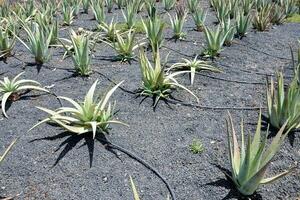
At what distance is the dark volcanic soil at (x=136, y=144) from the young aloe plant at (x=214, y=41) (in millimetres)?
219

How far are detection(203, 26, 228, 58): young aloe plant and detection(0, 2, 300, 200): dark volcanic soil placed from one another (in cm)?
22

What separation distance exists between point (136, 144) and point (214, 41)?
229 centimetres

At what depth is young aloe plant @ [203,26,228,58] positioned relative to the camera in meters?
4.85

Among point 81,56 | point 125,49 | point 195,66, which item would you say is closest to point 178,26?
point 125,49

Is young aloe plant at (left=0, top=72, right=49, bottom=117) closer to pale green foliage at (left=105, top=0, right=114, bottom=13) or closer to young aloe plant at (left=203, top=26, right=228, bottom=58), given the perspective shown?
young aloe plant at (left=203, top=26, right=228, bottom=58)

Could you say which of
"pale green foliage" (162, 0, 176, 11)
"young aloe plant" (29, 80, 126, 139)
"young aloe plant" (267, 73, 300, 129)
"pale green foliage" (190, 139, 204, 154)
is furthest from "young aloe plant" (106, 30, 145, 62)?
"pale green foliage" (162, 0, 176, 11)

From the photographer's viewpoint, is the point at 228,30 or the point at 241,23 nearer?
the point at 228,30

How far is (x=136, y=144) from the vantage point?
320 centimetres

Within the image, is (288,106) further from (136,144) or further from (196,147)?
(136,144)

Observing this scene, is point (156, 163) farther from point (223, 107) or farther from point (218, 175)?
point (223, 107)

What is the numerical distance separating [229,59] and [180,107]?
1571 millimetres

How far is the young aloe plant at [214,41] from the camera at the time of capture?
191 inches

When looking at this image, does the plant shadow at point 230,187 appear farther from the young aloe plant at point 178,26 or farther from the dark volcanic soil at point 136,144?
the young aloe plant at point 178,26

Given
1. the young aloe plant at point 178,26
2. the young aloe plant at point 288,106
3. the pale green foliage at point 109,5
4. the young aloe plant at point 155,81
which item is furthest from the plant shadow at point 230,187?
the pale green foliage at point 109,5
